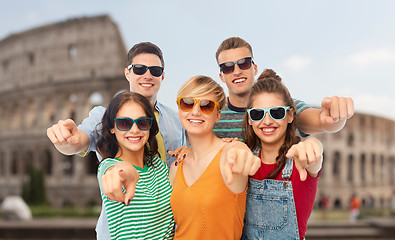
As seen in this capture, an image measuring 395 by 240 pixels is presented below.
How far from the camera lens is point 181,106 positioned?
221 cm

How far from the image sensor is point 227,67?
2820mm

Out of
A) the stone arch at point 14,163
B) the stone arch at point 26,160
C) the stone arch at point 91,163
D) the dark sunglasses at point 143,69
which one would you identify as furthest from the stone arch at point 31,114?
the dark sunglasses at point 143,69

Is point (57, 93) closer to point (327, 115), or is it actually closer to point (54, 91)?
point (54, 91)

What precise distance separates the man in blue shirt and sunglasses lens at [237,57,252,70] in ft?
2.02

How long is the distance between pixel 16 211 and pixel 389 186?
37.3m

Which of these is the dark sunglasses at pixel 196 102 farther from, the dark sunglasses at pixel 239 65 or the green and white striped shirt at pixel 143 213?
the dark sunglasses at pixel 239 65

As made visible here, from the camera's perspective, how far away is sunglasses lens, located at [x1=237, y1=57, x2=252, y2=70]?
110 inches

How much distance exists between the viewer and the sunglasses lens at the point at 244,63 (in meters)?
2.79

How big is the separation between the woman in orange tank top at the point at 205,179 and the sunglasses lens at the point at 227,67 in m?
0.59

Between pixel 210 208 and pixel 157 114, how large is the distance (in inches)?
49.1

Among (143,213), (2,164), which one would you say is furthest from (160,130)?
(2,164)

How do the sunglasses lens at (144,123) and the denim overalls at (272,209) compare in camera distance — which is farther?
the sunglasses lens at (144,123)

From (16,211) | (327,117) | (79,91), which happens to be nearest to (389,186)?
(79,91)

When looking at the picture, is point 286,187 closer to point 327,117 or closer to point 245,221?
point 245,221
